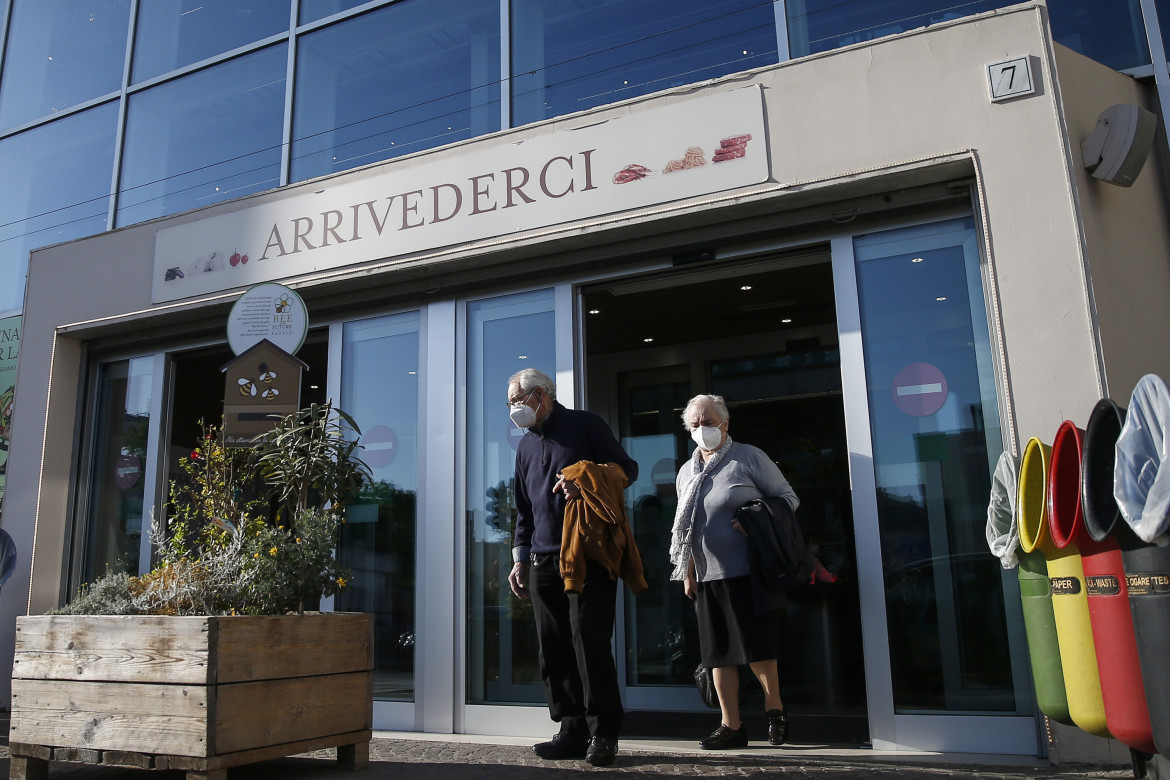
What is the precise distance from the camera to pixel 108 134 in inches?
336

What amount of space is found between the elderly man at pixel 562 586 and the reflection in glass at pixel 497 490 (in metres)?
1.01

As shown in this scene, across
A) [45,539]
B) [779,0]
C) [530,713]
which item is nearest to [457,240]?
[779,0]

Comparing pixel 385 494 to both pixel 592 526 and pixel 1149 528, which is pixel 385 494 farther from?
pixel 1149 528

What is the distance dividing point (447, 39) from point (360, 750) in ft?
16.3

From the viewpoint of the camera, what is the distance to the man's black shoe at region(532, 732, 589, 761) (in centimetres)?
437

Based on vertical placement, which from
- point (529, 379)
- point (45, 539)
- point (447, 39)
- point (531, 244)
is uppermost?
point (447, 39)

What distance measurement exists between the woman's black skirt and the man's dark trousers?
1.64ft

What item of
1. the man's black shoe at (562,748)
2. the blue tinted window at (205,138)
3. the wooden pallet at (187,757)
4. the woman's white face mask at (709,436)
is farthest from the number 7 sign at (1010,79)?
the blue tinted window at (205,138)

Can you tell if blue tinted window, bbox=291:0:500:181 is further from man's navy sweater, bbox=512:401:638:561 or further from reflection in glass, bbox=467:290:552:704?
man's navy sweater, bbox=512:401:638:561

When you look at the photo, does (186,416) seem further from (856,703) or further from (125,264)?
(856,703)

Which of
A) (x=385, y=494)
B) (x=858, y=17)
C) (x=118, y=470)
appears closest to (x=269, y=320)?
(x=385, y=494)

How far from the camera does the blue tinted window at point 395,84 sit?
21.9 ft

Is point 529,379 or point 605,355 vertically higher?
point 605,355

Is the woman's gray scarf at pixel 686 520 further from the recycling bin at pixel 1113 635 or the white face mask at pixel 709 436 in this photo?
the recycling bin at pixel 1113 635
